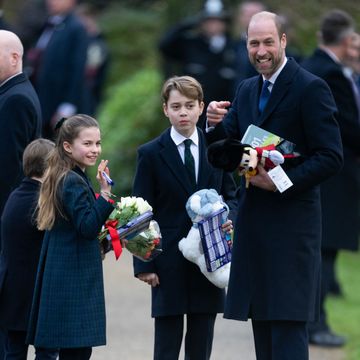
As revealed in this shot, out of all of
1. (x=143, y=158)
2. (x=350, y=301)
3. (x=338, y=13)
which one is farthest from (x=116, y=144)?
(x=143, y=158)

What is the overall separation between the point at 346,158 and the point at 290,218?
304 cm

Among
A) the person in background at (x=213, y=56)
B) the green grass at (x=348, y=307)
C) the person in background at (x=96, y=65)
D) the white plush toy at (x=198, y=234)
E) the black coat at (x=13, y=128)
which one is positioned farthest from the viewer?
the person in background at (x=96, y=65)

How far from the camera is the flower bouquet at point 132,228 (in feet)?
20.4

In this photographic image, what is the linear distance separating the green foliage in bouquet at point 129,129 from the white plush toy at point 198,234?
26.5ft

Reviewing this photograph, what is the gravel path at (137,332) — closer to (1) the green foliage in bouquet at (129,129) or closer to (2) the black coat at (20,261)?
(2) the black coat at (20,261)

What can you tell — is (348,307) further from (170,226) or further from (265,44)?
(265,44)

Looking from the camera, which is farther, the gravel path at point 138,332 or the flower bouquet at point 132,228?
the gravel path at point 138,332

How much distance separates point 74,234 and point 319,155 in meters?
1.28

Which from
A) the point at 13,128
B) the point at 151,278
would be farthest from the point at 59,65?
the point at 151,278

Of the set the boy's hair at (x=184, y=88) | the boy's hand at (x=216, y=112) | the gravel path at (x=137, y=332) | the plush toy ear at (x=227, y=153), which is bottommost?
the gravel path at (x=137, y=332)

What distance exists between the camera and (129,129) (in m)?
15.1

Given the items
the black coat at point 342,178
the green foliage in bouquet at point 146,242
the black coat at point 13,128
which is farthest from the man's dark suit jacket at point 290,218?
the black coat at point 342,178

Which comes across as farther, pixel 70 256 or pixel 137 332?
pixel 137 332

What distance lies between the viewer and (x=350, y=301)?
1085cm
